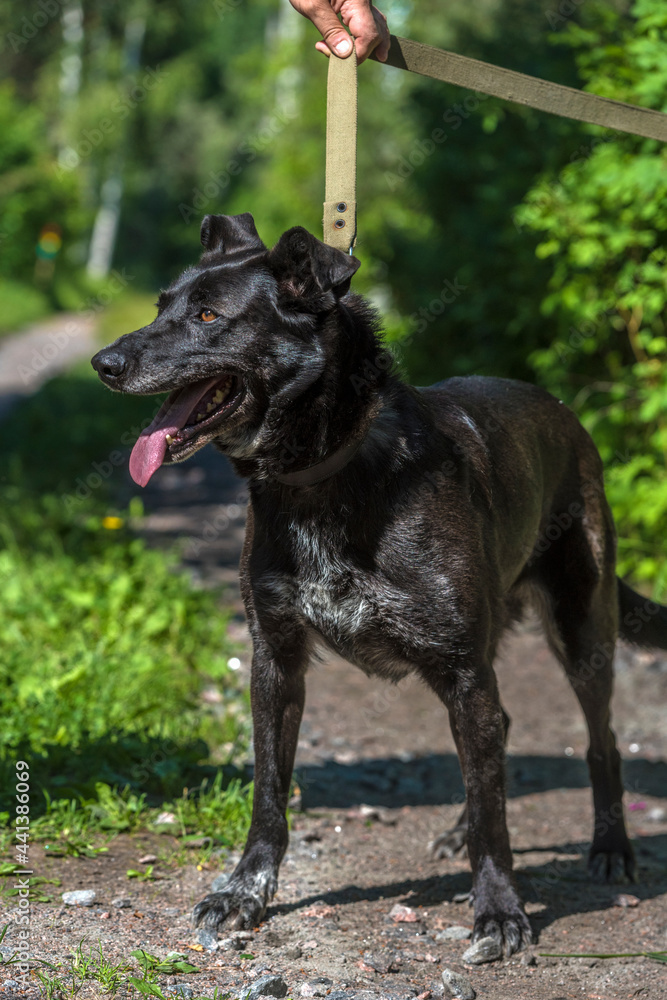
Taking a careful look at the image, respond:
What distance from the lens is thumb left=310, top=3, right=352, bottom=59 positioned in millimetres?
3123

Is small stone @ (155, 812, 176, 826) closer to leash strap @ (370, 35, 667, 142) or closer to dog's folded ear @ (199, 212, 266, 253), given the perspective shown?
dog's folded ear @ (199, 212, 266, 253)

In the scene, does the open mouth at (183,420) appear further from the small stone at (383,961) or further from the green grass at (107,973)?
the small stone at (383,961)

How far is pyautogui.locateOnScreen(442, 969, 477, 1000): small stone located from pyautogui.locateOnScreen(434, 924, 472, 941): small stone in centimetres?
30

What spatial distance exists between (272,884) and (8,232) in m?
25.3

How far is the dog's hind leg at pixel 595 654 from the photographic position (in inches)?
152

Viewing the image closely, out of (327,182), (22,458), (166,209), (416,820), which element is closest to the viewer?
(327,182)

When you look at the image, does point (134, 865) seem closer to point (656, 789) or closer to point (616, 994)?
point (616, 994)

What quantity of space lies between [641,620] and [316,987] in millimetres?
2150

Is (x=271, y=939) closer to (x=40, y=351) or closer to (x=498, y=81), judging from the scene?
(x=498, y=81)

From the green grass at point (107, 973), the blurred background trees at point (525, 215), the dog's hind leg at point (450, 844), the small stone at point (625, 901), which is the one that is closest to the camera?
the green grass at point (107, 973)

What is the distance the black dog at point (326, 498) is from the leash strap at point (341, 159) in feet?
0.69

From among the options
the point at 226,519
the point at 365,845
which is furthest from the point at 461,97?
the point at 365,845

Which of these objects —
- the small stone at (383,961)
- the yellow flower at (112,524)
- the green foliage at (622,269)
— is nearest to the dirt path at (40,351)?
the yellow flower at (112,524)

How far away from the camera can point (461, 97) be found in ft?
29.4
